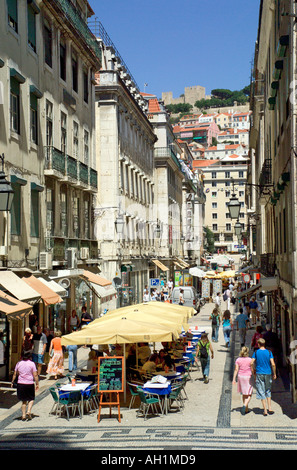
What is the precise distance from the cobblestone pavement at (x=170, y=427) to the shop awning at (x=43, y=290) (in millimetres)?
3270

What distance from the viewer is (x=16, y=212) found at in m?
20.1

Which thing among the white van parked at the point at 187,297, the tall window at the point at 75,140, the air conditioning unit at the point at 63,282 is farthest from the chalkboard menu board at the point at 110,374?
the white van parked at the point at 187,297

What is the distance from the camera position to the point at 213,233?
140375 mm

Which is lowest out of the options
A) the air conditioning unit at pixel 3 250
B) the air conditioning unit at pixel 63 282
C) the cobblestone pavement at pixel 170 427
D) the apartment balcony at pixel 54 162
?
the cobblestone pavement at pixel 170 427

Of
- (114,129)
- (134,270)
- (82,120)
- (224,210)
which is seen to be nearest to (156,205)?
(134,270)

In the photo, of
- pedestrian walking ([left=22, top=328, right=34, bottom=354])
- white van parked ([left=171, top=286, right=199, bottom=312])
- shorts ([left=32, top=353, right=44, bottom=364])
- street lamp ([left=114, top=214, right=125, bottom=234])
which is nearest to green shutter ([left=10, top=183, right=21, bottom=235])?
pedestrian walking ([left=22, top=328, right=34, bottom=354])

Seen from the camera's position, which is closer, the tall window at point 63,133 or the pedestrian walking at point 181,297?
the tall window at point 63,133

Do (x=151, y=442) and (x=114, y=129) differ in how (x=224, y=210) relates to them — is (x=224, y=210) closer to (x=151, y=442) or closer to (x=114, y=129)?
(x=114, y=129)

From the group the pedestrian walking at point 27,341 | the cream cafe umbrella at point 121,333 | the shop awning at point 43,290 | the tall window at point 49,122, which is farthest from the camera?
the tall window at point 49,122

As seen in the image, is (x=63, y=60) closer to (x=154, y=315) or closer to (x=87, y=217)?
(x=87, y=217)

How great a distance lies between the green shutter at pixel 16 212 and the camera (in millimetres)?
19781

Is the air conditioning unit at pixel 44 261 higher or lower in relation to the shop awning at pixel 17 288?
higher

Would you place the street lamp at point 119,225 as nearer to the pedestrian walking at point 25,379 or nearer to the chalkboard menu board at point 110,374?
the chalkboard menu board at point 110,374

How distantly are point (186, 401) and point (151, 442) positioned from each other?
4.16m
